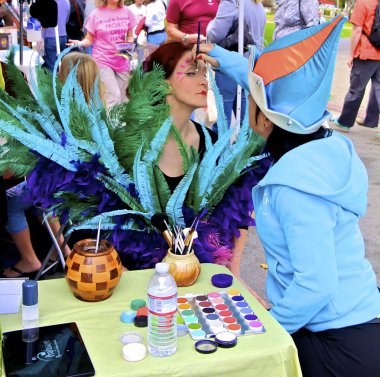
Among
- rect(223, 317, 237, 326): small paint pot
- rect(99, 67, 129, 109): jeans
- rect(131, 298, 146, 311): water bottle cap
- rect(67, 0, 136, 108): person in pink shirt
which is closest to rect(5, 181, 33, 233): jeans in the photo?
rect(131, 298, 146, 311): water bottle cap

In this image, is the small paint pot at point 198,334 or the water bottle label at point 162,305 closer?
the water bottle label at point 162,305

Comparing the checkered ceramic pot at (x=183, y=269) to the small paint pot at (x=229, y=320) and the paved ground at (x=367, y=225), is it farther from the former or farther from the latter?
the paved ground at (x=367, y=225)

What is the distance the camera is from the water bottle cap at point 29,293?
1617mm

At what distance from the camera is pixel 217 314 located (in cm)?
173

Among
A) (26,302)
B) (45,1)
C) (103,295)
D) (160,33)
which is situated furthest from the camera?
(160,33)

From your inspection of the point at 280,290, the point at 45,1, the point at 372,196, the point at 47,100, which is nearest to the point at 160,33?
the point at 45,1

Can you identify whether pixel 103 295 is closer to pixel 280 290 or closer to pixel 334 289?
pixel 280 290

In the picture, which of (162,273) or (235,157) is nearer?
(162,273)

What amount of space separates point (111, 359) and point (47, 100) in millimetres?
1281

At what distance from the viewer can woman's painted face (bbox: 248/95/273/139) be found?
72.7 inches

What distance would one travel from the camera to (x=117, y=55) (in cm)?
600

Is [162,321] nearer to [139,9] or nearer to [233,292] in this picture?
[233,292]

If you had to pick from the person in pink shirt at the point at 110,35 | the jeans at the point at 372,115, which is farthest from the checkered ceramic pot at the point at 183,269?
the jeans at the point at 372,115

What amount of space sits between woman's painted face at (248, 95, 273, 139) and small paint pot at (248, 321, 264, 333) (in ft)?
1.87
